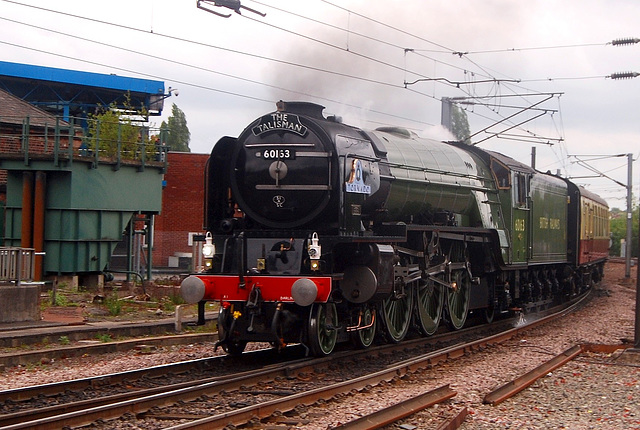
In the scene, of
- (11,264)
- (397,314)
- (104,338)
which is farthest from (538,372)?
(11,264)

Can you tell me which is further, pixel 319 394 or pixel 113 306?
pixel 113 306

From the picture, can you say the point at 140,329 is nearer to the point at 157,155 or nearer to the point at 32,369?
the point at 32,369

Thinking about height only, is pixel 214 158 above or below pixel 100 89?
below

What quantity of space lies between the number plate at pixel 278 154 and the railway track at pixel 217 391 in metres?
2.80

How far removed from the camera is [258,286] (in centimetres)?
1023

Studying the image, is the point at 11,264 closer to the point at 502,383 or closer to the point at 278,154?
the point at 278,154

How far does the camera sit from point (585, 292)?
92.6ft

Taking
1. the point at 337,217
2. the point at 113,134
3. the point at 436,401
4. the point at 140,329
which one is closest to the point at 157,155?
the point at 113,134

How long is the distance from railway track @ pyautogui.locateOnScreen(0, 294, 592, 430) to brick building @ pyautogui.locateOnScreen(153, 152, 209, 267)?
26.7m

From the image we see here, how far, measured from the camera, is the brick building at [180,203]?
37719 mm

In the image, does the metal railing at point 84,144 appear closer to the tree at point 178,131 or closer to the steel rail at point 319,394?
the steel rail at point 319,394

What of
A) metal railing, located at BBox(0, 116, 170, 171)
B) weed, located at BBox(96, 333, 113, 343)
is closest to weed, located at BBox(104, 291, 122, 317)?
weed, located at BBox(96, 333, 113, 343)

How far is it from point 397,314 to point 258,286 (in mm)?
3528

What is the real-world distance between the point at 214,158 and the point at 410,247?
3.69 meters
